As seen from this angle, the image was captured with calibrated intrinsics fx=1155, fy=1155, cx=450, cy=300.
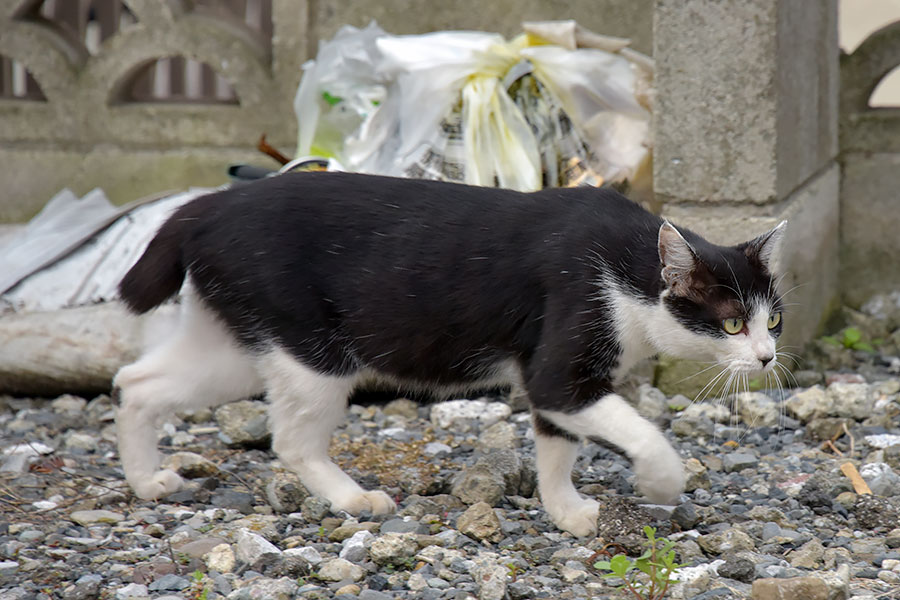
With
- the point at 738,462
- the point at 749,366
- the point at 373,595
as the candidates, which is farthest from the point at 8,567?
the point at 738,462

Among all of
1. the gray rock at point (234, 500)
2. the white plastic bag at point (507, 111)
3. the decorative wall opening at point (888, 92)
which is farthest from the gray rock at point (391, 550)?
the decorative wall opening at point (888, 92)

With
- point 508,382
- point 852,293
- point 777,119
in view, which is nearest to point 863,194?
point 852,293

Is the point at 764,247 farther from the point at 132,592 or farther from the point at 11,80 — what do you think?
the point at 11,80

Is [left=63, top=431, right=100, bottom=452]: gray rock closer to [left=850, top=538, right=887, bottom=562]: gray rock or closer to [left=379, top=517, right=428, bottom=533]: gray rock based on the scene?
[left=379, top=517, right=428, bottom=533]: gray rock

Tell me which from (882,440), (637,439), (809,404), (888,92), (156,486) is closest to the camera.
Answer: (637,439)

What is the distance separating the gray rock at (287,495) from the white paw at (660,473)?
922 millimetres

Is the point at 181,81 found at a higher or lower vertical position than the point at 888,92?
higher

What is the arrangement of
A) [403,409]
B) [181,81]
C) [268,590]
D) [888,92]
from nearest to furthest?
[268,590] < [403,409] < [181,81] < [888,92]

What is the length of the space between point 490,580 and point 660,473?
0.49 metres

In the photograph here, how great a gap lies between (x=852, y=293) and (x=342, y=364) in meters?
2.91

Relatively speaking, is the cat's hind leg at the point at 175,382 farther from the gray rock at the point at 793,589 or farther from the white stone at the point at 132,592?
the gray rock at the point at 793,589

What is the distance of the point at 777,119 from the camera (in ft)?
12.8

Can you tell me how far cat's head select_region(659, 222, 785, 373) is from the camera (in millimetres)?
2666

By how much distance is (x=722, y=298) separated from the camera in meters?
2.68
